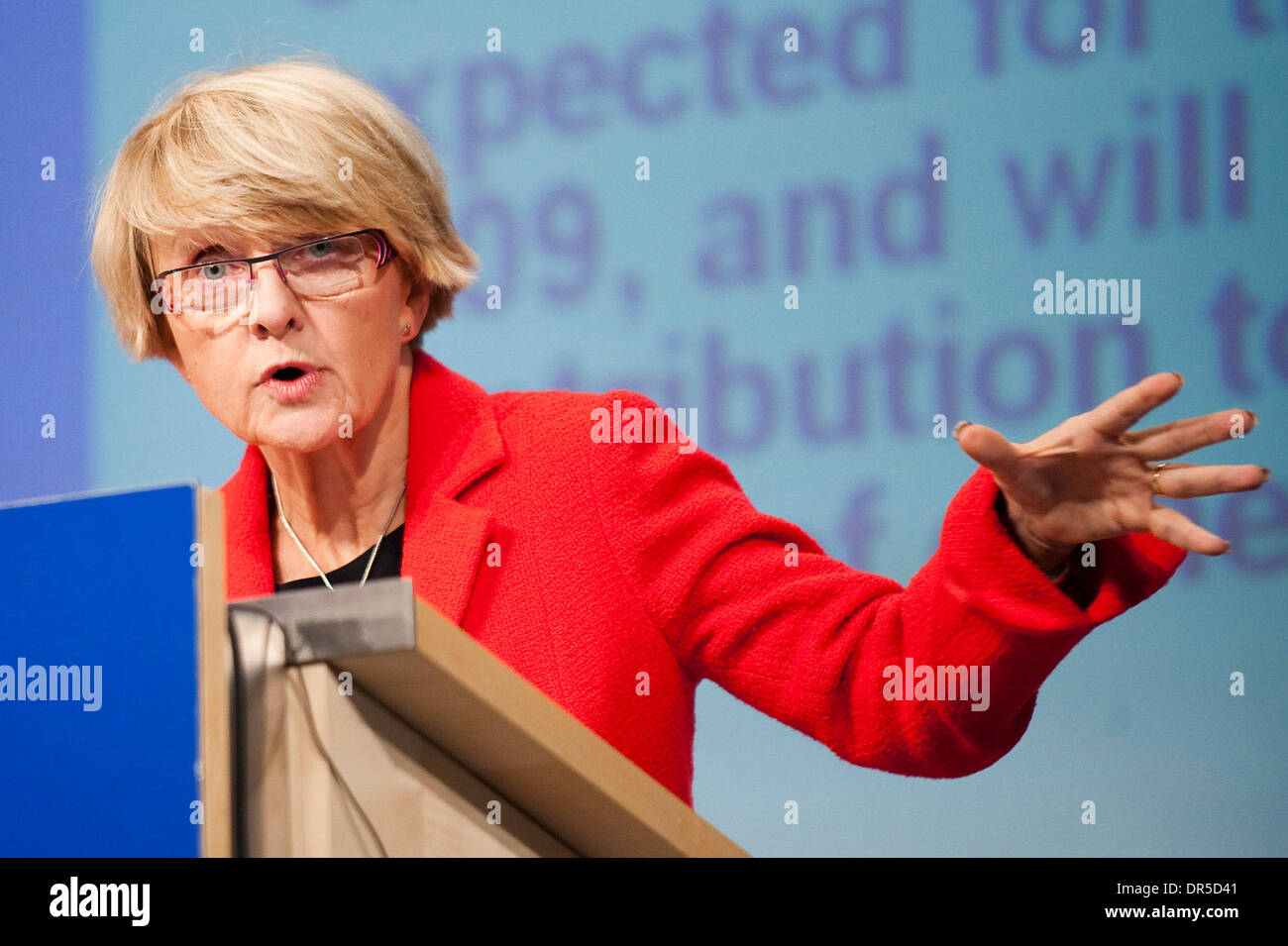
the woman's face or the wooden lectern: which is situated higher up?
the woman's face

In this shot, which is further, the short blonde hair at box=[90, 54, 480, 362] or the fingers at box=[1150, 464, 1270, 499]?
the short blonde hair at box=[90, 54, 480, 362]

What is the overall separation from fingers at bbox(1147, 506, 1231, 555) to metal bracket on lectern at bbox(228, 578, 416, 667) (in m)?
0.49

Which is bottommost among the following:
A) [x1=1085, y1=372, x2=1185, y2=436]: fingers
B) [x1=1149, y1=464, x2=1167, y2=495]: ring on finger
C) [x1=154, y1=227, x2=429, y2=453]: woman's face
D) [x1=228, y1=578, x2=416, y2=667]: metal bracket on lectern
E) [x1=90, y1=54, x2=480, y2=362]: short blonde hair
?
[x1=228, y1=578, x2=416, y2=667]: metal bracket on lectern

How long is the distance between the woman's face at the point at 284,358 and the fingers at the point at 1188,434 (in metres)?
0.71

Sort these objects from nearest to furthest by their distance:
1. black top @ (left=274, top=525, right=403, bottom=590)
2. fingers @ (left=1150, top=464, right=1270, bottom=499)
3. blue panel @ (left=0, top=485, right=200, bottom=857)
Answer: blue panel @ (left=0, top=485, right=200, bottom=857), fingers @ (left=1150, top=464, right=1270, bottom=499), black top @ (left=274, top=525, right=403, bottom=590)

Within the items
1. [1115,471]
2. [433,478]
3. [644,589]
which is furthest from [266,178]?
[1115,471]

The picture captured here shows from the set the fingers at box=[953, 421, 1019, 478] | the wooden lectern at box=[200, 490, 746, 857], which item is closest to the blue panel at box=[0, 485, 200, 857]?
the wooden lectern at box=[200, 490, 746, 857]

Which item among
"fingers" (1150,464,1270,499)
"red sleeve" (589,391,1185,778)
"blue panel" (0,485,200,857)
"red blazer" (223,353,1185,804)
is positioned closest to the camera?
"blue panel" (0,485,200,857)

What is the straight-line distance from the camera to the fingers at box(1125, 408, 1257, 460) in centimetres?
84

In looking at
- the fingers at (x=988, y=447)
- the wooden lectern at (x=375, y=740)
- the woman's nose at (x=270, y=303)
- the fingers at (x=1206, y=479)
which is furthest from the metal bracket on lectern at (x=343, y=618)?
the woman's nose at (x=270, y=303)

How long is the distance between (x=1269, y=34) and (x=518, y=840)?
154 centimetres

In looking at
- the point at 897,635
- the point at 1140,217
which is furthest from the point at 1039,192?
the point at 897,635

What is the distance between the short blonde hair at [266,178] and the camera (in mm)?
1259

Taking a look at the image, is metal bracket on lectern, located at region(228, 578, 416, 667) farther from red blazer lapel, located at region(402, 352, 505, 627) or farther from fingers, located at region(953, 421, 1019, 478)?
red blazer lapel, located at region(402, 352, 505, 627)
